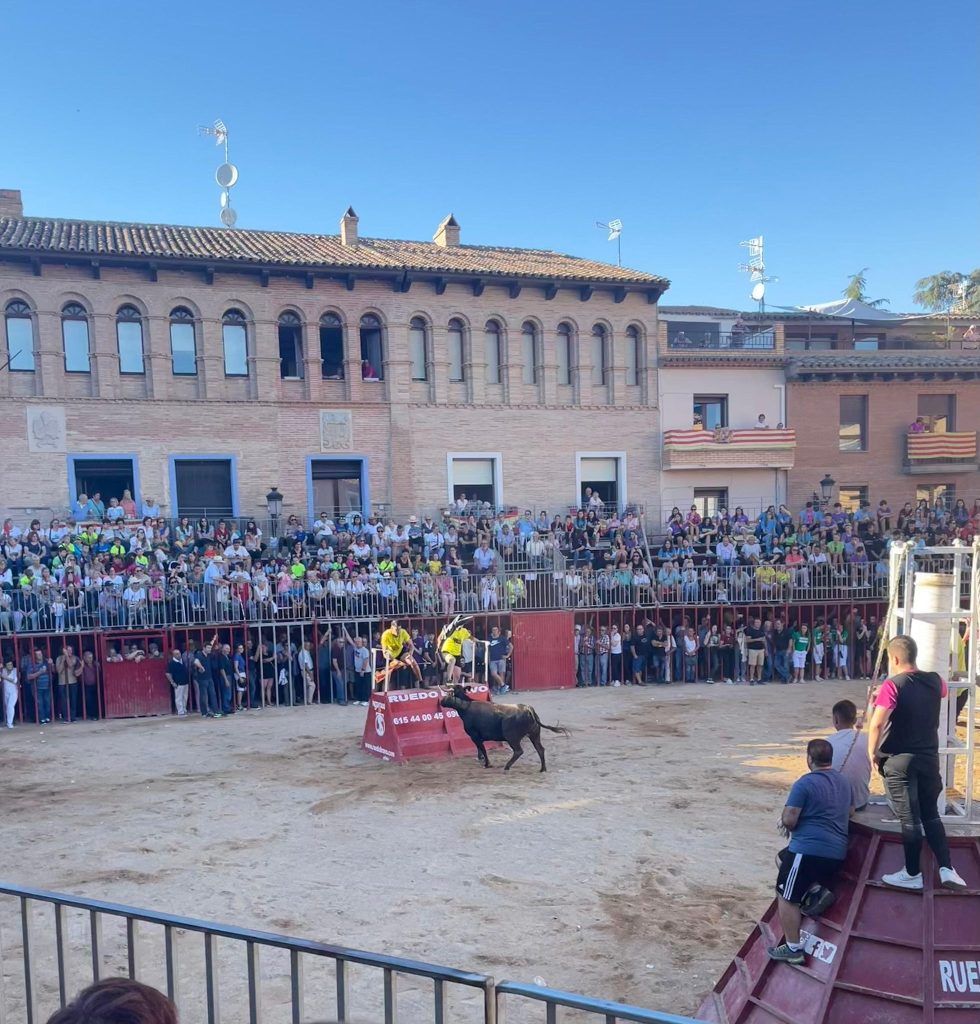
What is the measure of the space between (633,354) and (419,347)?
819 centimetres

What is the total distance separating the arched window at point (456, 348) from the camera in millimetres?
29938

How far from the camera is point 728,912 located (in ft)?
28.6

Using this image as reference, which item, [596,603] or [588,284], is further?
[588,284]

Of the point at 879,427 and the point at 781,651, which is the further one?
the point at 879,427

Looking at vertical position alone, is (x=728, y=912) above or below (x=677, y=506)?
below

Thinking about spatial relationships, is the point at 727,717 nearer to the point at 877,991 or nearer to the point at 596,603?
the point at 596,603

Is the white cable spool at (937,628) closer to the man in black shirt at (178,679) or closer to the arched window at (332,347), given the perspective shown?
the man in black shirt at (178,679)

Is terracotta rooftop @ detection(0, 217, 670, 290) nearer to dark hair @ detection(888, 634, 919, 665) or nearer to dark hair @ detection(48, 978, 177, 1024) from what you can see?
dark hair @ detection(888, 634, 919, 665)

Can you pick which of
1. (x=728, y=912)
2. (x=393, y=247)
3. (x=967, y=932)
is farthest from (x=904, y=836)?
(x=393, y=247)

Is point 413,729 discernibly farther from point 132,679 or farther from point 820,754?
point 820,754

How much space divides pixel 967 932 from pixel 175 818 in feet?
32.9

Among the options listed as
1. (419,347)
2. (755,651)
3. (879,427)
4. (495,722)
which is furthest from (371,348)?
(879,427)

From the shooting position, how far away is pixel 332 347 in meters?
29.0

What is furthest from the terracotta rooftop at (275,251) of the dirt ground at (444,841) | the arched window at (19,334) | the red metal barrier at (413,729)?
the red metal barrier at (413,729)
